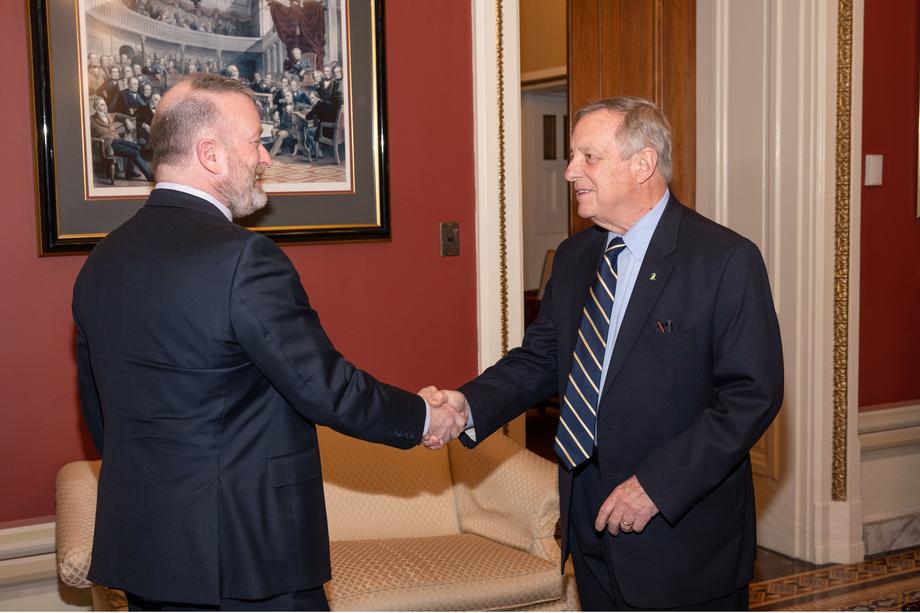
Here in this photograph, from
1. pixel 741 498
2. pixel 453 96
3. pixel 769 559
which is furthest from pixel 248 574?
pixel 769 559

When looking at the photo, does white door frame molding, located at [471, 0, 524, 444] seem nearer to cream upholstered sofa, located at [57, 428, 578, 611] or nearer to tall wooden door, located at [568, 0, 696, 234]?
cream upholstered sofa, located at [57, 428, 578, 611]

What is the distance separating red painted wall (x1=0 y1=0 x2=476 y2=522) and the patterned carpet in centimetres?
158

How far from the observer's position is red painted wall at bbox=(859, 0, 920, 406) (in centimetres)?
475

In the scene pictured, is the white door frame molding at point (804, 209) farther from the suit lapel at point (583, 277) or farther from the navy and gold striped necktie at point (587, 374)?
the navy and gold striped necktie at point (587, 374)

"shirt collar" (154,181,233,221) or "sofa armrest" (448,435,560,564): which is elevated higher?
"shirt collar" (154,181,233,221)

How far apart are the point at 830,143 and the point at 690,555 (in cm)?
277

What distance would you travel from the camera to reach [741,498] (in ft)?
7.78

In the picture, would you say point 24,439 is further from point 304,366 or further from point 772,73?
point 772,73

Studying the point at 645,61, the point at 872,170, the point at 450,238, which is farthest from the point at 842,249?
the point at 450,238

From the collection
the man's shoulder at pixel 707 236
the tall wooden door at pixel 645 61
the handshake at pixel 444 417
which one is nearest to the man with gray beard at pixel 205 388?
the handshake at pixel 444 417

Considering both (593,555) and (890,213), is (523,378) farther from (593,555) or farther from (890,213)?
(890,213)

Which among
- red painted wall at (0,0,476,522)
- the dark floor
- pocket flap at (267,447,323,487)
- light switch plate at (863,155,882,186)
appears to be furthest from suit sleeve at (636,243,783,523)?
light switch plate at (863,155,882,186)

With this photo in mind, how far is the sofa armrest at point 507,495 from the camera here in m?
3.37

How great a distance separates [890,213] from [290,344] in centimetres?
374
